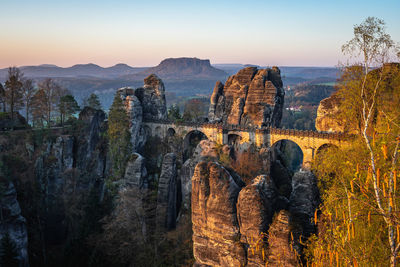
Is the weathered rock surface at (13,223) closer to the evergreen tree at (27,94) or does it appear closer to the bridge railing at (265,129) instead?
the evergreen tree at (27,94)

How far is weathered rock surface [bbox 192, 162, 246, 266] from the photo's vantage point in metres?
14.9

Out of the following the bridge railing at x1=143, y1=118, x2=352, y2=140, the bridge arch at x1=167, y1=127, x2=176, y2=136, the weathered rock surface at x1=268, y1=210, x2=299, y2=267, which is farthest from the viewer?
the bridge arch at x1=167, y1=127, x2=176, y2=136

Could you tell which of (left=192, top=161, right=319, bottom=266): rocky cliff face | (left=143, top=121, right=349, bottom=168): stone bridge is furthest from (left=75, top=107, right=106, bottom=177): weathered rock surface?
(left=192, top=161, right=319, bottom=266): rocky cliff face

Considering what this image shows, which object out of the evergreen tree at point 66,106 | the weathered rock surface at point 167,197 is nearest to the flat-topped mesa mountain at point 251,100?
the weathered rock surface at point 167,197

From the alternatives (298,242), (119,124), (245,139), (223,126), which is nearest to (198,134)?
(223,126)

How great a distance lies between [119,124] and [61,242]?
15.7m

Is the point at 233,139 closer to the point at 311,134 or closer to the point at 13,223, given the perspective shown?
the point at 311,134

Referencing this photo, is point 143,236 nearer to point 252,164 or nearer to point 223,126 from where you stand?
point 252,164

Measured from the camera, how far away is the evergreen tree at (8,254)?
24.2 meters

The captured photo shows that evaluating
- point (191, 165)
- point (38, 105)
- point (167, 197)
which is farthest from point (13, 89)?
point (191, 165)

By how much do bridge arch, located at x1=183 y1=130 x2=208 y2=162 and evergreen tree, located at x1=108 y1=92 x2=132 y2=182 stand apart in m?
8.86

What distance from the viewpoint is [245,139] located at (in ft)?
135

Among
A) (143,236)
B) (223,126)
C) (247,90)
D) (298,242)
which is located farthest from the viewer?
(247,90)

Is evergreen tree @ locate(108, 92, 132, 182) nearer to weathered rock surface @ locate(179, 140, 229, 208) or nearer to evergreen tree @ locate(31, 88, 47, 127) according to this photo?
weathered rock surface @ locate(179, 140, 229, 208)
